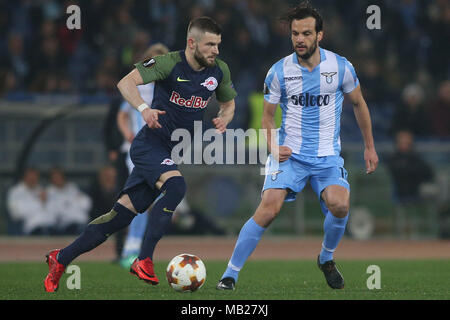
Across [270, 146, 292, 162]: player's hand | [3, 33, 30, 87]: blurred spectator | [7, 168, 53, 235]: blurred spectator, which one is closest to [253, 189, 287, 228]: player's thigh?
[270, 146, 292, 162]: player's hand

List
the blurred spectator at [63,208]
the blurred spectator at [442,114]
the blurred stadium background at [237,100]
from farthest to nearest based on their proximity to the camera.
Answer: the blurred spectator at [442,114] < the blurred stadium background at [237,100] < the blurred spectator at [63,208]

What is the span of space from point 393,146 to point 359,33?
3526mm

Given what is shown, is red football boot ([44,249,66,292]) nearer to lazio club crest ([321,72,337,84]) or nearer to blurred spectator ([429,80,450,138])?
lazio club crest ([321,72,337,84])

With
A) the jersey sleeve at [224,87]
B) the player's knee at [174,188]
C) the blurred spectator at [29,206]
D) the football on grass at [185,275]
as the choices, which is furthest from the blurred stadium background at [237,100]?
the football on grass at [185,275]

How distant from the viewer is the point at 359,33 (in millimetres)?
18281

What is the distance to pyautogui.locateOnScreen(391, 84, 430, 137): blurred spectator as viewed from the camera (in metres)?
15.6

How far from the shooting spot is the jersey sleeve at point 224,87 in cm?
773

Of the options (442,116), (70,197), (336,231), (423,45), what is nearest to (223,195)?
(70,197)

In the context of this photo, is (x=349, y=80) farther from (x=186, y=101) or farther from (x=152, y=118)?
(x=152, y=118)

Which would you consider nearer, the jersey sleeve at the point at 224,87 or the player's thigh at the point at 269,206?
the player's thigh at the point at 269,206

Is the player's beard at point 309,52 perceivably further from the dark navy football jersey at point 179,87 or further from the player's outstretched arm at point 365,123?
the dark navy football jersey at point 179,87

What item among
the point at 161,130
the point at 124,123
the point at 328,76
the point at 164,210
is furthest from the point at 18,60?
the point at 328,76

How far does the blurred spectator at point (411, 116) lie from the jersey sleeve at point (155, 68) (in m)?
8.83

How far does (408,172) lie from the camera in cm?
1507
